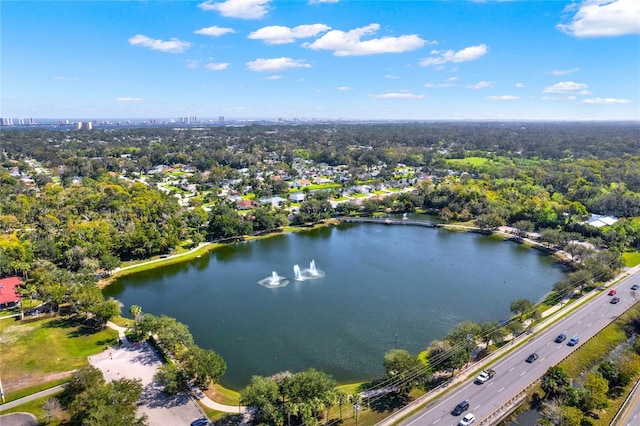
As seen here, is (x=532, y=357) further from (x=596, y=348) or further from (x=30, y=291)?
(x=30, y=291)

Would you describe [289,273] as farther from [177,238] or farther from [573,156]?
[573,156]

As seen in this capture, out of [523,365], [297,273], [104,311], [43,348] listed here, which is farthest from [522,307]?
[43,348]

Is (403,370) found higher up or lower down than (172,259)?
higher up

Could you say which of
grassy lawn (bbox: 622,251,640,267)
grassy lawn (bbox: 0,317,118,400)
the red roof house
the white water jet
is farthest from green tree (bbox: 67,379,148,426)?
grassy lawn (bbox: 622,251,640,267)

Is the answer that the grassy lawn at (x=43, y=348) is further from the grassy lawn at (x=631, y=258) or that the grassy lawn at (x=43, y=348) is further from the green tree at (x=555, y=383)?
the grassy lawn at (x=631, y=258)

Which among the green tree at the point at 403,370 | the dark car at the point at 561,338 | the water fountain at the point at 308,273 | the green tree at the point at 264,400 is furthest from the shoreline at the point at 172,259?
the dark car at the point at 561,338

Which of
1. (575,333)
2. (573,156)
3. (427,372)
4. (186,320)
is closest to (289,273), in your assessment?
(186,320)
